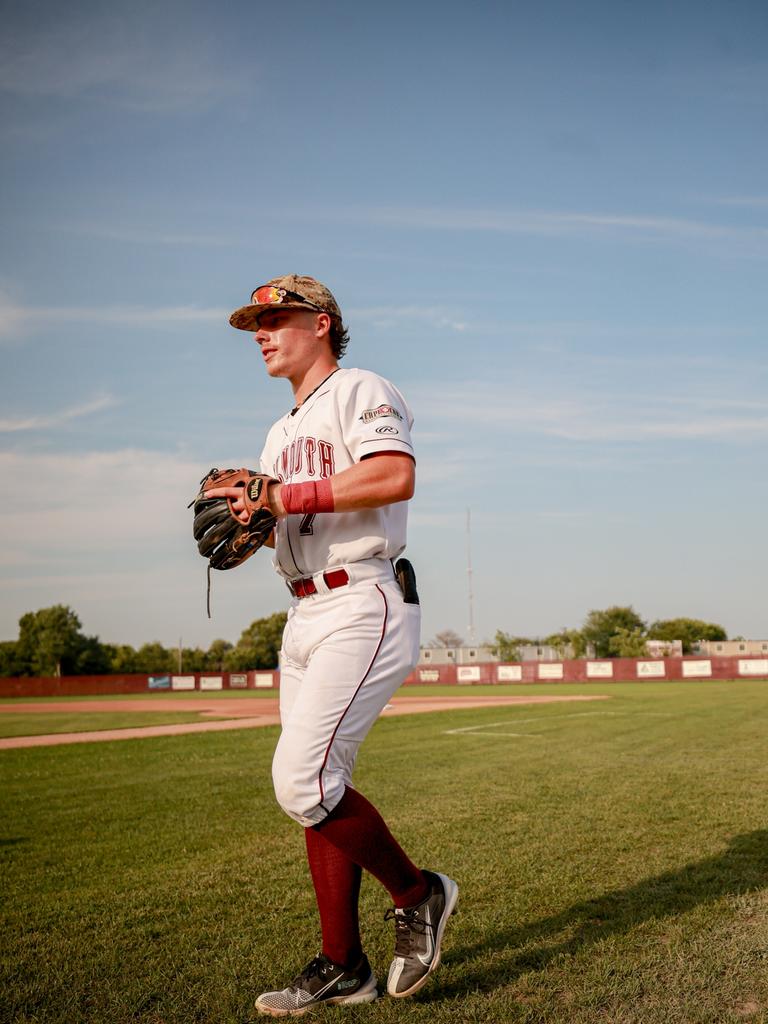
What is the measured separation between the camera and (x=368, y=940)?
3648mm

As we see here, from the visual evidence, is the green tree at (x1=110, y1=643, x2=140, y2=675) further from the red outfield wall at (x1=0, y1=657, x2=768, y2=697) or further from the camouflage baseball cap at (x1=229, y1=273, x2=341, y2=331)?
the camouflage baseball cap at (x1=229, y1=273, x2=341, y2=331)

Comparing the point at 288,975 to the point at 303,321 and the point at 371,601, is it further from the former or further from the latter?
the point at 303,321

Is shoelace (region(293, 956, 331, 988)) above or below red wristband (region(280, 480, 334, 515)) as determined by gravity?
below

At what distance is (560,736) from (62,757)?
Answer: 7.18 m

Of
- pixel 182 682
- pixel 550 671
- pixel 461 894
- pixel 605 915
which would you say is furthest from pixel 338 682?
pixel 182 682

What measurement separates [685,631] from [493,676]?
251 ft

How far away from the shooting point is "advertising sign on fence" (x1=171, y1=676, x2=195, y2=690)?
Result: 5750cm

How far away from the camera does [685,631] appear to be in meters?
122

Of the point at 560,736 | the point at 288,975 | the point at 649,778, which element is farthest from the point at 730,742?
the point at 288,975

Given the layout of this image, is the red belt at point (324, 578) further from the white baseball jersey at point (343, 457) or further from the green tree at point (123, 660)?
the green tree at point (123, 660)

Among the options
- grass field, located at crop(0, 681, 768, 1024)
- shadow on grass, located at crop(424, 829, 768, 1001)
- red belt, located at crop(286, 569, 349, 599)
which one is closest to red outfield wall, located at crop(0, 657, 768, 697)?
grass field, located at crop(0, 681, 768, 1024)

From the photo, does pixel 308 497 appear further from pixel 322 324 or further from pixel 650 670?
pixel 650 670

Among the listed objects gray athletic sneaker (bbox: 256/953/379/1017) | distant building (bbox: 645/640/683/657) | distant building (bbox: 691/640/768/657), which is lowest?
distant building (bbox: 691/640/768/657)

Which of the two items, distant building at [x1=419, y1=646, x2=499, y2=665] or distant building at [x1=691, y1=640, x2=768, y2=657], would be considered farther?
distant building at [x1=691, y1=640, x2=768, y2=657]
